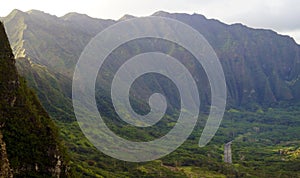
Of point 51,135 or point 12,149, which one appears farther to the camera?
point 51,135

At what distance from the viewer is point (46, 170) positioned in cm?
7725

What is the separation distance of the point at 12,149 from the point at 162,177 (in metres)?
118

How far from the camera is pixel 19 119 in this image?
255 feet

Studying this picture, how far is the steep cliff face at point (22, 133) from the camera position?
73062 mm

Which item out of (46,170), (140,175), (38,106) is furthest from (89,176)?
(46,170)

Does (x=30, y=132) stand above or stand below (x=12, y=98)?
below

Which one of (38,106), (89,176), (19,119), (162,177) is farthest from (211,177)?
(19,119)

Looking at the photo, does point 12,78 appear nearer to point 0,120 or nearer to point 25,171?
point 0,120

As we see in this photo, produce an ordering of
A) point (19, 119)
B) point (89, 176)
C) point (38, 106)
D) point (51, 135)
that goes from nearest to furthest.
A: 1. point (19, 119)
2. point (51, 135)
3. point (38, 106)
4. point (89, 176)

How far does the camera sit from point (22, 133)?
76312mm

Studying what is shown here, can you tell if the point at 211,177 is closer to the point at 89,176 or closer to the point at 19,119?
the point at 89,176

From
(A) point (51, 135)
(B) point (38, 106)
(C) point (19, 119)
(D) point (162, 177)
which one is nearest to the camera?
(C) point (19, 119)

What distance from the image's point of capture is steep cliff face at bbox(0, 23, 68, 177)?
2876 inches

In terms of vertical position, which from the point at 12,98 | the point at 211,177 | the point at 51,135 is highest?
the point at 12,98
